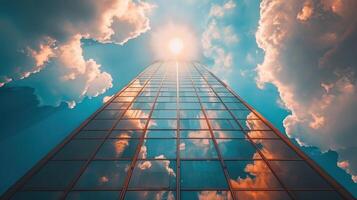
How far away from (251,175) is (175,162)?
170 inches

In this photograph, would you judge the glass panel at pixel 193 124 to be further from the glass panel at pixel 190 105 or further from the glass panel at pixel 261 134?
the glass panel at pixel 261 134

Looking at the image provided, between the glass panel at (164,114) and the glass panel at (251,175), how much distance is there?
25.3 feet

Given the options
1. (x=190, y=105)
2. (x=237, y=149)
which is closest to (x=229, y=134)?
(x=237, y=149)

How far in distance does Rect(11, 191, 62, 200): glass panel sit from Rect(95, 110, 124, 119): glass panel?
27.4ft

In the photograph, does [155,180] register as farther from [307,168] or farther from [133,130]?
[307,168]

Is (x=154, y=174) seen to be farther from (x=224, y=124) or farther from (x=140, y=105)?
(x=140, y=105)

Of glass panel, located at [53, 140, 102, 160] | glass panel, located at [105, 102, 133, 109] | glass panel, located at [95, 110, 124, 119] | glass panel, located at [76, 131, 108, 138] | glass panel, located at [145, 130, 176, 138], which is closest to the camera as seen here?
glass panel, located at [53, 140, 102, 160]

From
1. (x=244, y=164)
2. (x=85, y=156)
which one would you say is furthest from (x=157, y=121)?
(x=244, y=164)

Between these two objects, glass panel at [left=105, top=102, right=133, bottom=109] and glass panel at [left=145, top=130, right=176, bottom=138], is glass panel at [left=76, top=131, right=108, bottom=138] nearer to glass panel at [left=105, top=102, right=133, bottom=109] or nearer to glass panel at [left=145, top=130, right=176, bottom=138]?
glass panel at [left=145, top=130, right=176, bottom=138]

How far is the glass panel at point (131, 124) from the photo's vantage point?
16.5 meters

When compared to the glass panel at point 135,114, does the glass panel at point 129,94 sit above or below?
above

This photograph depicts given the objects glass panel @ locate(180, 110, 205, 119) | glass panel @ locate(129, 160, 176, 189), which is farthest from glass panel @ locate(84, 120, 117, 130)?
glass panel @ locate(180, 110, 205, 119)

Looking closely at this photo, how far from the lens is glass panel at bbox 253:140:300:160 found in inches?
522

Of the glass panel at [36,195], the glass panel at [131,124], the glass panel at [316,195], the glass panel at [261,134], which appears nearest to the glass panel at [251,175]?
the glass panel at [316,195]
